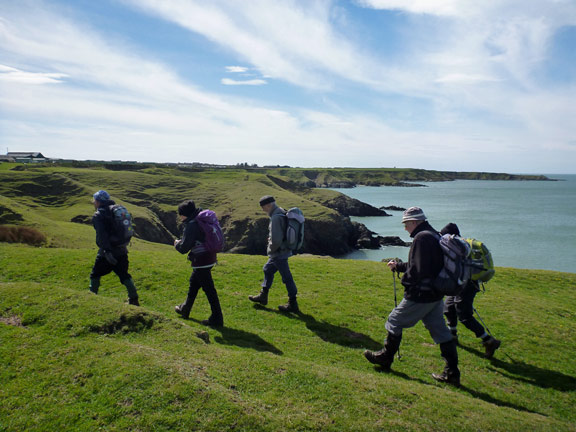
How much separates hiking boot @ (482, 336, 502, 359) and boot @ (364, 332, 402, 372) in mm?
2976

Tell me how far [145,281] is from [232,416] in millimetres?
10302

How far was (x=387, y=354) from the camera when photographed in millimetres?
7992

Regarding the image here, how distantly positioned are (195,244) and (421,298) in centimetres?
583

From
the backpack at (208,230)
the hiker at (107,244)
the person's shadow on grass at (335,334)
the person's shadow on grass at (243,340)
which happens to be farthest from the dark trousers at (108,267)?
the person's shadow on grass at (335,334)

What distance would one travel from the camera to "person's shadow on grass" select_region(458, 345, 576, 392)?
8.12 m

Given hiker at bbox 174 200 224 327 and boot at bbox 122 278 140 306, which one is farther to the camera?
boot at bbox 122 278 140 306

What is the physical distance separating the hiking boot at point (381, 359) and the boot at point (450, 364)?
1.08 m

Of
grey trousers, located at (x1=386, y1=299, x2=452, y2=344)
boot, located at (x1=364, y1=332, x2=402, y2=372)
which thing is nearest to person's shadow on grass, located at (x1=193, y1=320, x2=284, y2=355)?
boot, located at (x1=364, y1=332, x2=402, y2=372)

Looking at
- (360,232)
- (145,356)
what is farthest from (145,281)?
(360,232)

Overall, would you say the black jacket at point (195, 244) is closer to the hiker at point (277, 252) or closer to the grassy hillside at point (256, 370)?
the grassy hillside at point (256, 370)

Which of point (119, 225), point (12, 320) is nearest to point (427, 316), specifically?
point (119, 225)

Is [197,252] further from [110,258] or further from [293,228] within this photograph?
[293,228]

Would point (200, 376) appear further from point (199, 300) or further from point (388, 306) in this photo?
point (388, 306)

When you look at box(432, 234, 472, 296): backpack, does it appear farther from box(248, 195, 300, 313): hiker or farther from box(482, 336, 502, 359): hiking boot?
box(248, 195, 300, 313): hiker
